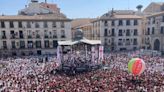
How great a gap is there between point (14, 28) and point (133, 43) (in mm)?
30670

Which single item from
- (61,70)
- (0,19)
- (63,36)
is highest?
(0,19)

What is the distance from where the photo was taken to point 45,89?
77.8 ft

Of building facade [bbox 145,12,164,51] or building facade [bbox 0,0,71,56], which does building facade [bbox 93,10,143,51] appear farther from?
building facade [bbox 0,0,71,56]

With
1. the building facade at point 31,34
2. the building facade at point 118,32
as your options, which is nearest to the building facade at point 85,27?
the building facade at point 31,34

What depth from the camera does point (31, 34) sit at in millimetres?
56219

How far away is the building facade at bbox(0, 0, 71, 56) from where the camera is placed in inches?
2163

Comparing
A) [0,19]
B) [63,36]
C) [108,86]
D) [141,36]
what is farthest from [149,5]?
[108,86]

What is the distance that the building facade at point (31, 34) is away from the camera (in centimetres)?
5494

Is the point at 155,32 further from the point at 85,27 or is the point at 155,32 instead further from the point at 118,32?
the point at 85,27

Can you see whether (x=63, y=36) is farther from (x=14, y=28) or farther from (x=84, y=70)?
(x=84, y=70)

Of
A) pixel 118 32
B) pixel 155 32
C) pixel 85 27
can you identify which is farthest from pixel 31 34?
pixel 155 32

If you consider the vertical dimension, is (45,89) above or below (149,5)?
below

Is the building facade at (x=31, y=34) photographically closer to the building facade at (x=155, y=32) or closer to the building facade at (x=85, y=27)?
the building facade at (x=85, y=27)

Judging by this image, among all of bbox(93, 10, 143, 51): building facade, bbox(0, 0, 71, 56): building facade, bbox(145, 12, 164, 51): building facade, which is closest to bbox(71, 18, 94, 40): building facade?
bbox(0, 0, 71, 56): building facade
